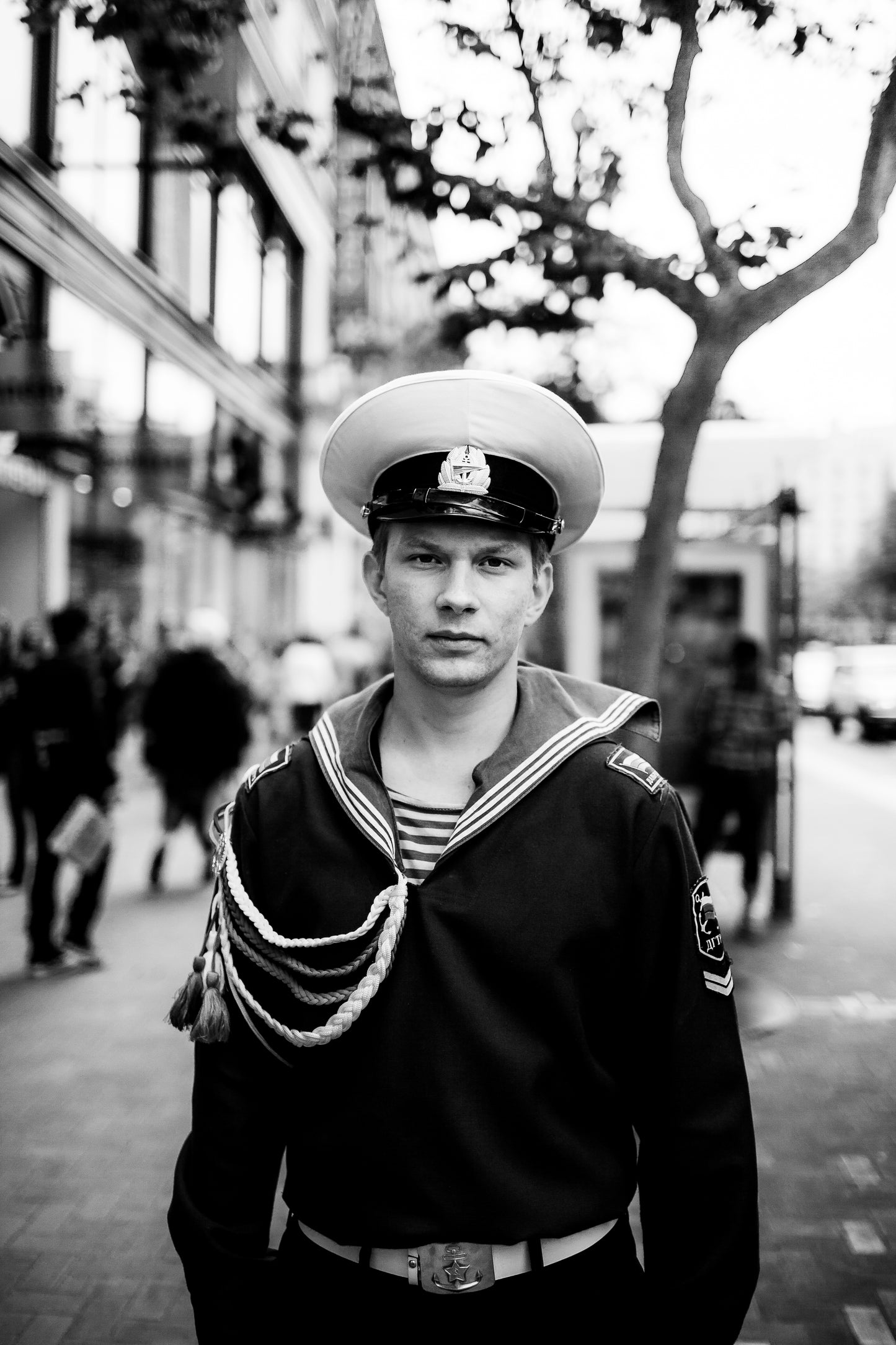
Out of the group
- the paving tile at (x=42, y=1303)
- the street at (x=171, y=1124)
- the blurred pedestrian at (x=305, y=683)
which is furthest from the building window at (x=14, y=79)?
the paving tile at (x=42, y=1303)

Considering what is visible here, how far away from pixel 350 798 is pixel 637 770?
425 millimetres

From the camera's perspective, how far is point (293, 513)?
69.7 feet

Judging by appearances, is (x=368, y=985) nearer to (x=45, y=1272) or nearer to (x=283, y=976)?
(x=283, y=976)

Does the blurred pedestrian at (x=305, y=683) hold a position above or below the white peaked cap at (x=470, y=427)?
below

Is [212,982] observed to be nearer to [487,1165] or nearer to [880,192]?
[487,1165]

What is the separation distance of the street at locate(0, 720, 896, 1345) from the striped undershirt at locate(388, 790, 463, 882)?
705 mm

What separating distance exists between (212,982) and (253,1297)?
44 centimetres

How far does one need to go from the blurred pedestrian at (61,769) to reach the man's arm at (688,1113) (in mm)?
5007

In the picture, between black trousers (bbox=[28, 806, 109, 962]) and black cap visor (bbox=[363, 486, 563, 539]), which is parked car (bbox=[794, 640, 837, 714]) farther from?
black cap visor (bbox=[363, 486, 563, 539])

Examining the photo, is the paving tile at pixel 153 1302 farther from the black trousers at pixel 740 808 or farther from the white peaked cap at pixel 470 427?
the black trousers at pixel 740 808

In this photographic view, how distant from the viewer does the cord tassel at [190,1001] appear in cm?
173

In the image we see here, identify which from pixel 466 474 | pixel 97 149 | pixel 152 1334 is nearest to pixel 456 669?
pixel 466 474

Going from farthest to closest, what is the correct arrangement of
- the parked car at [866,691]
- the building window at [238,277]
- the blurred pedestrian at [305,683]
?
the parked car at [866,691] < the building window at [238,277] < the blurred pedestrian at [305,683]

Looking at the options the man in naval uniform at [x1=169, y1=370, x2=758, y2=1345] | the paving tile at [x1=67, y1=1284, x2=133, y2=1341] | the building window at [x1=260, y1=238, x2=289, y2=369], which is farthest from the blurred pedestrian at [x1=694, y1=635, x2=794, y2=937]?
the building window at [x1=260, y1=238, x2=289, y2=369]
